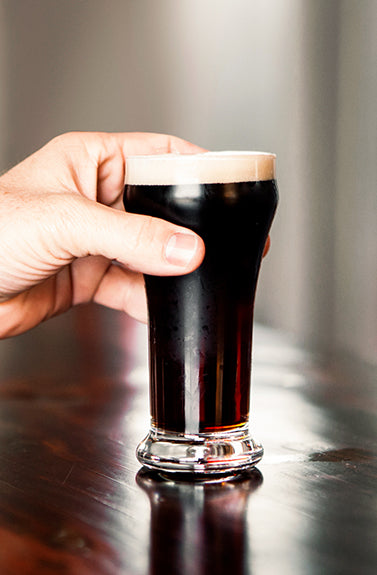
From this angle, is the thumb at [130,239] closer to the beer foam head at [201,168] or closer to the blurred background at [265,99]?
the beer foam head at [201,168]

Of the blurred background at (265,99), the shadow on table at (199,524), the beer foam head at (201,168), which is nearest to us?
the shadow on table at (199,524)

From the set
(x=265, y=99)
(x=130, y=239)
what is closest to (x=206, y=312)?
(x=130, y=239)

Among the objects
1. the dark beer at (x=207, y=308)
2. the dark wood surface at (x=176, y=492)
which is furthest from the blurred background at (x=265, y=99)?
the dark beer at (x=207, y=308)

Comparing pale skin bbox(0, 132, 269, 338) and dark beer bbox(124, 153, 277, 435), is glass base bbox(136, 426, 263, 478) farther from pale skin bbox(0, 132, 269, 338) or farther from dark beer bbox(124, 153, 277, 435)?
pale skin bbox(0, 132, 269, 338)

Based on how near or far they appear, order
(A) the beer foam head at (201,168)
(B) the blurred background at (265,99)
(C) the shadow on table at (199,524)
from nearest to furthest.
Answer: (C) the shadow on table at (199,524)
(A) the beer foam head at (201,168)
(B) the blurred background at (265,99)

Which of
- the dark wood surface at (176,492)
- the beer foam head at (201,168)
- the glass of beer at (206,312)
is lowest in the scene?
the dark wood surface at (176,492)

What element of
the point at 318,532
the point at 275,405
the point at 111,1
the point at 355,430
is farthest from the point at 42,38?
the point at 318,532

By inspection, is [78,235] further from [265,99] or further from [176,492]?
[265,99]

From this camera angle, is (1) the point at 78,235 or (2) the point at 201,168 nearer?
(2) the point at 201,168
